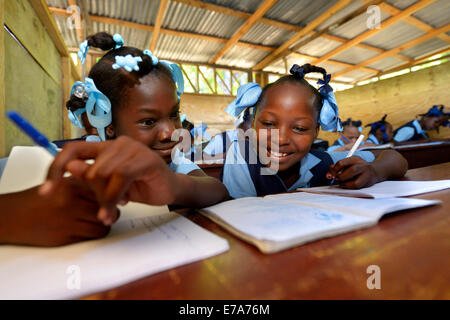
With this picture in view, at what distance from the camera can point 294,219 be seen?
34 centimetres

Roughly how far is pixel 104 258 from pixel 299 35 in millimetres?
4197

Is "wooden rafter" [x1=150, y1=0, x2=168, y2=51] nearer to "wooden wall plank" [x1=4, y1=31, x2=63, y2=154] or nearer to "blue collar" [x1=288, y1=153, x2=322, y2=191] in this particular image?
"wooden wall plank" [x1=4, y1=31, x2=63, y2=154]

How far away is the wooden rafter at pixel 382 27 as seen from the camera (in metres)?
3.09

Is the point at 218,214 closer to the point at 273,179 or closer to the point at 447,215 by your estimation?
the point at 447,215

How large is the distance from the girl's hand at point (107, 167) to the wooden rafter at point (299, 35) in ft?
11.8

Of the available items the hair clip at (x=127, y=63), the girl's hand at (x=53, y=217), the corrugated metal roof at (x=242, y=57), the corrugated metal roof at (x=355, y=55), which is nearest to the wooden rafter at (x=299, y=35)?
the corrugated metal roof at (x=242, y=57)

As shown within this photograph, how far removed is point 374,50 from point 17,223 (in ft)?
18.5

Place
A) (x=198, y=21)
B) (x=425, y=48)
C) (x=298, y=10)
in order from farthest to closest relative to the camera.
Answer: (x=425, y=48)
(x=198, y=21)
(x=298, y=10)

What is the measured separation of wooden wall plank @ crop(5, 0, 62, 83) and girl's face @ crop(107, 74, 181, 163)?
20.8 inches

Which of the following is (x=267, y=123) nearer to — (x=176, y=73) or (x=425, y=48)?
(x=176, y=73)

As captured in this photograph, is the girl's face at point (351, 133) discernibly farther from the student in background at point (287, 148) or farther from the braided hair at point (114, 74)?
the braided hair at point (114, 74)

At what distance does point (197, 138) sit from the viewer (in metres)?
2.09

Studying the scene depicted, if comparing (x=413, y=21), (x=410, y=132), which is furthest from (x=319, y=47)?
(x=410, y=132)

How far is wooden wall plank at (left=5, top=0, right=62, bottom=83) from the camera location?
86 centimetres
